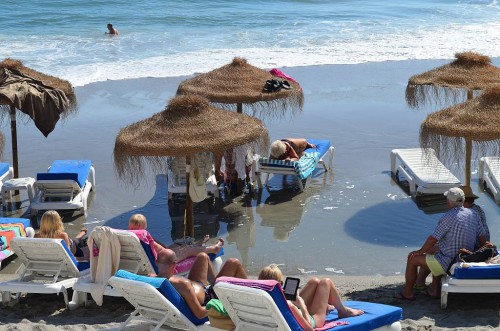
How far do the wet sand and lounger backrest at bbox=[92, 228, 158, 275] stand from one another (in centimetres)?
43

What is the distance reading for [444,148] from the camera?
35.8ft

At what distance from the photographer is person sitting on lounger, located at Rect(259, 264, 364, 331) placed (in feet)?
23.9

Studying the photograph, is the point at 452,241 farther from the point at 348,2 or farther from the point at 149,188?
the point at 348,2

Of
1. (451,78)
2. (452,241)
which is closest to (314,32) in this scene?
(451,78)

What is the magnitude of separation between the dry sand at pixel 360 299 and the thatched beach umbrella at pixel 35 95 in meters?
3.64

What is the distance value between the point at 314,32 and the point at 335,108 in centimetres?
1413

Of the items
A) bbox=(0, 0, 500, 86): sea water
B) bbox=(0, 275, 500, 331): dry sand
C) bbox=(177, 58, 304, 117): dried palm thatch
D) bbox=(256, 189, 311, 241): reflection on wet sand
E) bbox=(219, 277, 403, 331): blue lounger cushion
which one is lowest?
bbox=(0, 0, 500, 86): sea water

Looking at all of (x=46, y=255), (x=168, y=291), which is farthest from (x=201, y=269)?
(x=46, y=255)

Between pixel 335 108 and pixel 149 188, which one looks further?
pixel 335 108

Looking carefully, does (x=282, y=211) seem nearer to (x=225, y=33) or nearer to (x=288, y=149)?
(x=288, y=149)

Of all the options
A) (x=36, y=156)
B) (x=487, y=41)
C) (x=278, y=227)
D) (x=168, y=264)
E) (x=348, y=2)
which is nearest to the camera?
(x=168, y=264)

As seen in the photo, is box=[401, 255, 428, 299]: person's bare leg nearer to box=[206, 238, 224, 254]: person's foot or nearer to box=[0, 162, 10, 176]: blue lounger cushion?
box=[206, 238, 224, 254]: person's foot

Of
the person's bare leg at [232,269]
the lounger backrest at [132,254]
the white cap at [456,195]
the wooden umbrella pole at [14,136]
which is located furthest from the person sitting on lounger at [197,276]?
the wooden umbrella pole at [14,136]

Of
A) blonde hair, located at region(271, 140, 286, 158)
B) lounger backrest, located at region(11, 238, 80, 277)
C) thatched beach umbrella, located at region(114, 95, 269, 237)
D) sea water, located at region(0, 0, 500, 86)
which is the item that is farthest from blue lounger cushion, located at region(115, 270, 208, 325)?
sea water, located at region(0, 0, 500, 86)
